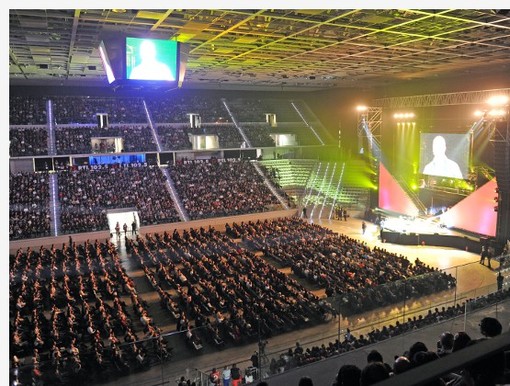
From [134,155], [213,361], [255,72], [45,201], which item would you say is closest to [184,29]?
[213,361]

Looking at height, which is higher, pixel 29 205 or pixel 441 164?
pixel 441 164

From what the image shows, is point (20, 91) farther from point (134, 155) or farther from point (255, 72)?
point (255, 72)

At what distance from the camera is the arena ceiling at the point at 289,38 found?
11727mm

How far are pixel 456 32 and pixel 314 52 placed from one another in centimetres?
569

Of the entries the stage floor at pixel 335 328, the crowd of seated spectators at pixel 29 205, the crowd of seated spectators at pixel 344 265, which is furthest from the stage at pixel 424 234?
the crowd of seated spectators at pixel 29 205

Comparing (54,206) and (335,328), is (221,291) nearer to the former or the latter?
(335,328)

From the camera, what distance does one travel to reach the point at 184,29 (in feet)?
44.1

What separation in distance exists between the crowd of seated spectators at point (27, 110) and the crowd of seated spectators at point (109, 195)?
6670 millimetres

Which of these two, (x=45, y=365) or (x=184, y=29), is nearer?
(x=45, y=365)

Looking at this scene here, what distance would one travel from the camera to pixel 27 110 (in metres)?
34.1

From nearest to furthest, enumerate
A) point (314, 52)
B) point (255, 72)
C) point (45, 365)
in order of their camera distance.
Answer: point (45, 365) < point (314, 52) < point (255, 72)

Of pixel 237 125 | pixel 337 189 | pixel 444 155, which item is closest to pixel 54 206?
pixel 237 125

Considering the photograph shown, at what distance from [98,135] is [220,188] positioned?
11259mm

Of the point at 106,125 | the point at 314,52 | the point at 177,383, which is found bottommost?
the point at 177,383
